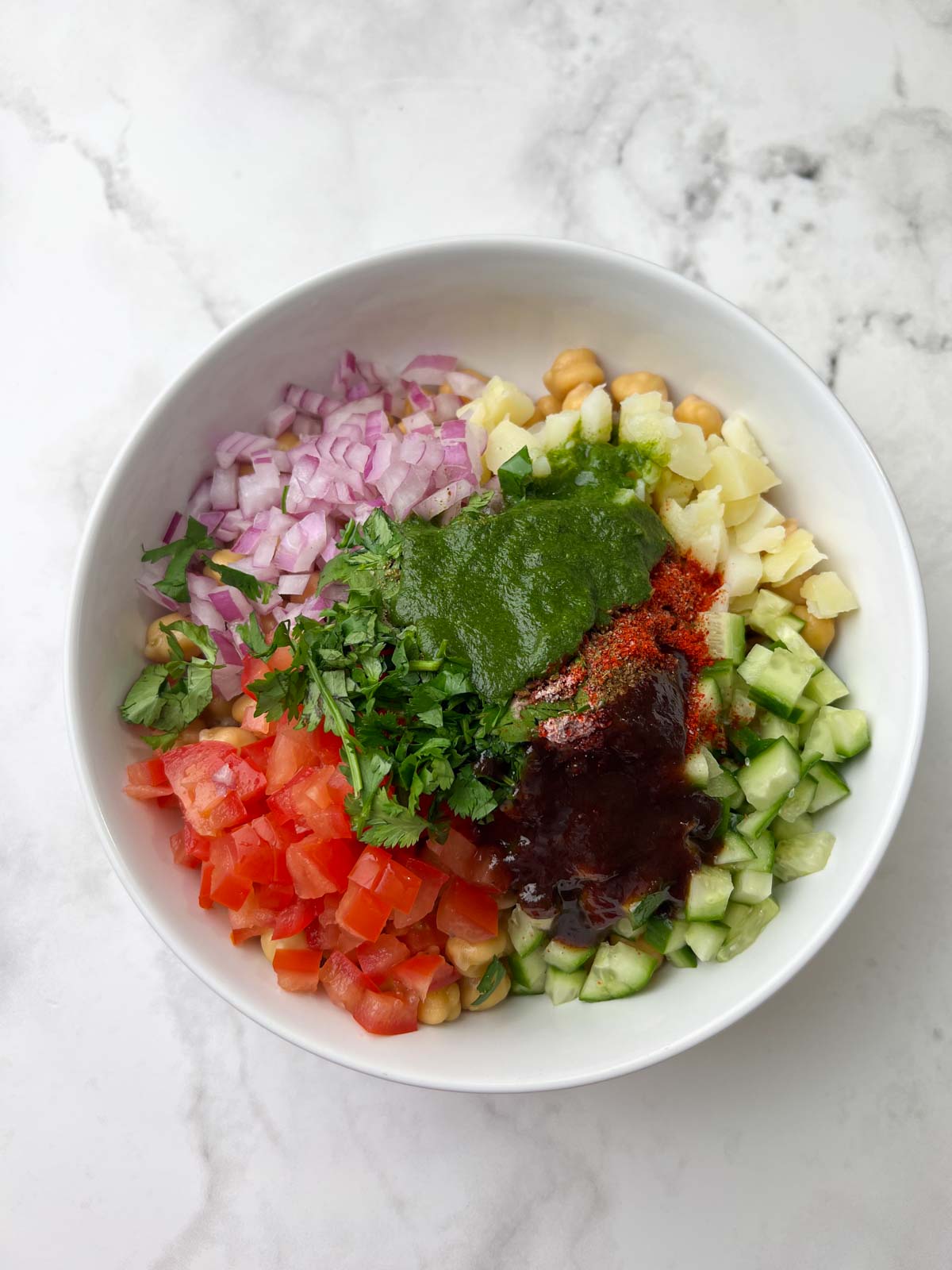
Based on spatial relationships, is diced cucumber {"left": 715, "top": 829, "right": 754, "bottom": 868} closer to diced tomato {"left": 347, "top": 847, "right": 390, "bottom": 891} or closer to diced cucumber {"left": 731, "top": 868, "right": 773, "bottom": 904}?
diced cucumber {"left": 731, "top": 868, "right": 773, "bottom": 904}

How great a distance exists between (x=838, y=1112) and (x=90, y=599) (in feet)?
9.40

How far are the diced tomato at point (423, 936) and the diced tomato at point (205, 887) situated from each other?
1.86ft

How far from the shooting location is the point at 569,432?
3.04 meters

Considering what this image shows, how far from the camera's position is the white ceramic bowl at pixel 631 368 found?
9.00 feet

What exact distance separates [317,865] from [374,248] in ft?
6.97

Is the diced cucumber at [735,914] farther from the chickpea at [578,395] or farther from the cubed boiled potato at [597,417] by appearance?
the chickpea at [578,395]

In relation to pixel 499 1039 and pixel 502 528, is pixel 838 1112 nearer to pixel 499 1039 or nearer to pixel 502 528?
pixel 499 1039

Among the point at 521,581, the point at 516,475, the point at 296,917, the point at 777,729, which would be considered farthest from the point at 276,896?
the point at 777,729

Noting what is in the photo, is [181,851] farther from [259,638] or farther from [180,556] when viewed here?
[180,556]

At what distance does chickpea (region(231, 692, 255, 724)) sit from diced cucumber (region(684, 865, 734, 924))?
138 centimetres

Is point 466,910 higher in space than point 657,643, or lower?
lower

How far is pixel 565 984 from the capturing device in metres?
2.94

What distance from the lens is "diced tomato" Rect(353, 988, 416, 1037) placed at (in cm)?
281

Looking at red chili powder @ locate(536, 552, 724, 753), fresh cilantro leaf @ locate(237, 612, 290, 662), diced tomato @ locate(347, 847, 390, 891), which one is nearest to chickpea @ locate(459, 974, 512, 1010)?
diced tomato @ locate(347, 847, 390, 891)
